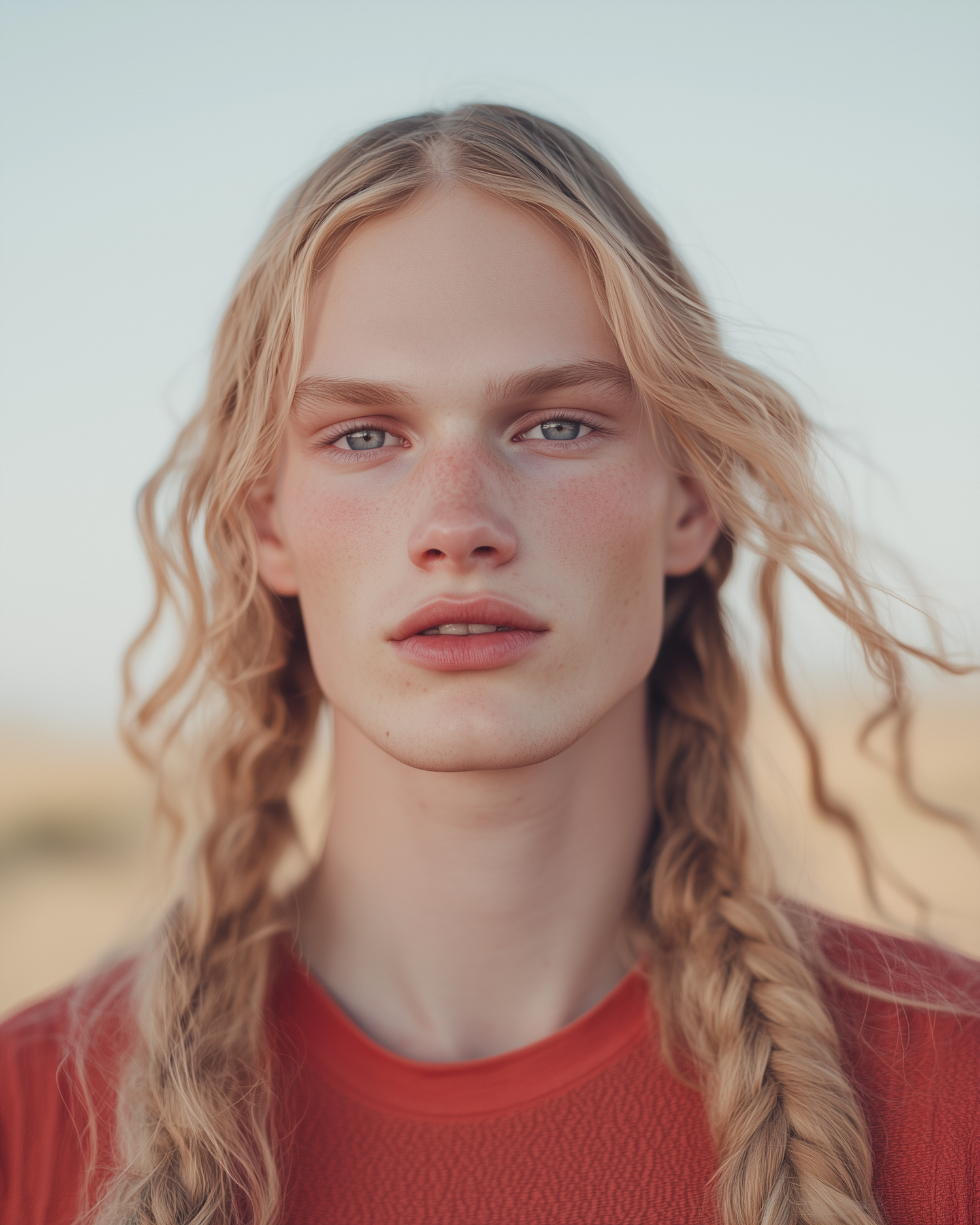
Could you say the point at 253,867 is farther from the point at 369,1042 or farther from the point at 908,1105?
the point at 908,1105

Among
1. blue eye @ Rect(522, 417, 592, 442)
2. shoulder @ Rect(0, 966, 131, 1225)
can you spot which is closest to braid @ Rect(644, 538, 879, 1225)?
blue eye @ Rect(522, 417, 592, 442)

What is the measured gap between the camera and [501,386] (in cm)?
202

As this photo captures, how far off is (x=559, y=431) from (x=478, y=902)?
0.98 m

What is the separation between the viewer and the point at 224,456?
2.40 meters

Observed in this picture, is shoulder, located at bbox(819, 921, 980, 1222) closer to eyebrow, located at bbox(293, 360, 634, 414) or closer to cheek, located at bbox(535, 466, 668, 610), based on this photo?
cheek, located at bbox(535, 466, 668, 610)

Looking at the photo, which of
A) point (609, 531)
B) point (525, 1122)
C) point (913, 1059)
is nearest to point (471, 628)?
point (609, 531)

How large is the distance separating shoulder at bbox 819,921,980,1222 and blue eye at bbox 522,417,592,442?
1.23 meters

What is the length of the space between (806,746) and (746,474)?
2.30 feet

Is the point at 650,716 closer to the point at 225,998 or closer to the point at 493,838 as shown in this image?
the point at 493,838

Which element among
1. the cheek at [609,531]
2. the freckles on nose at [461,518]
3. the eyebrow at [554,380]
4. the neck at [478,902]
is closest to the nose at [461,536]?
the freckles on nose at [461,518]

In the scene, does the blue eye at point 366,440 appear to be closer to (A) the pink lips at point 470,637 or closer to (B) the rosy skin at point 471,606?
(B) the rosy skin at point 471,606

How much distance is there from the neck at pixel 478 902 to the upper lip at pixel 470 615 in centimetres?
34

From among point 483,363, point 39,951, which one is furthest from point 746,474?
point 39,951

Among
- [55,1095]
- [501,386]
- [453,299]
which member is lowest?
[55,1095]
